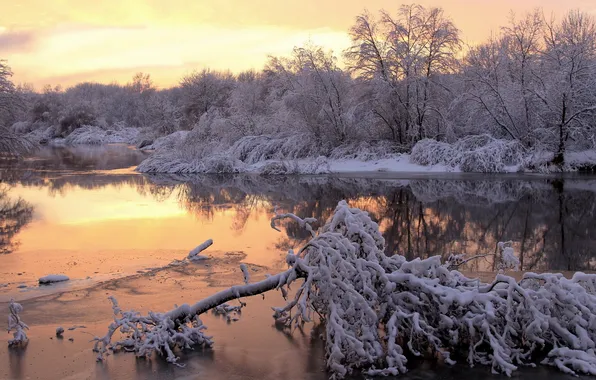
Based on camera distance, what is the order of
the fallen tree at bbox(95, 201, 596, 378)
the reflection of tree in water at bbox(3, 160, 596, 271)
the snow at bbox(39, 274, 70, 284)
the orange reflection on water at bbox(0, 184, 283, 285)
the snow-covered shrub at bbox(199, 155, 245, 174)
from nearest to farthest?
the fallen tree at bbox(95, 201, 596, 378) < the snow at bbox(39, 274, 70, 284) < the orange reflection on water at bbox(0, 184, 283, 285) < the reflection of tree in water at bbox(3, 160, 596, 271) < the snow-covered shrub at bbox(199, 155, 245, 174)

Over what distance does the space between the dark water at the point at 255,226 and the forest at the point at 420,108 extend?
386 centimetres

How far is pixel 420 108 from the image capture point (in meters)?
32.3

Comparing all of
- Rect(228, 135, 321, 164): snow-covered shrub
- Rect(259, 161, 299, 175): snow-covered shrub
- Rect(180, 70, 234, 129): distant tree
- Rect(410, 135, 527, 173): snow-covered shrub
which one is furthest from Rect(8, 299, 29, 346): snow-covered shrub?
Rect(180, 70, 234, 129): distant tree

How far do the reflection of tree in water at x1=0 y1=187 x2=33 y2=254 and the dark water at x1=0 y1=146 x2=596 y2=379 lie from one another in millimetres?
34

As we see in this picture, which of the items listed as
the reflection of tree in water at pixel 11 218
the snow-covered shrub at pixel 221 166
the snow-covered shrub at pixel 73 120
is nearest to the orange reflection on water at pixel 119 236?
the reflection of tree in water at pixel 11 218

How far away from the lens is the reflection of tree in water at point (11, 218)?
40.8 feet

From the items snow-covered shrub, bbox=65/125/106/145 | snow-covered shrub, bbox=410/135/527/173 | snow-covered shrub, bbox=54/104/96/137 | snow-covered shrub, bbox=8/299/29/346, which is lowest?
snow-covered shrub, bbox=8/299/29/346

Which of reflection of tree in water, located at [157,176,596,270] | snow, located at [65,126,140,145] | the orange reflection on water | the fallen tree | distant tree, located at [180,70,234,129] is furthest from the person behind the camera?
snow, located at [65,126,140,145]

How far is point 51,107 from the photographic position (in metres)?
84.7

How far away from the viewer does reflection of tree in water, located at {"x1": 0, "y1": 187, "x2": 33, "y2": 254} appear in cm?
1244

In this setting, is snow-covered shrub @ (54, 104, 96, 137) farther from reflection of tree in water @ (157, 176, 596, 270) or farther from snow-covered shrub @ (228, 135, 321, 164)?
reflection of tree in water @ (157, 176, 596, 270)

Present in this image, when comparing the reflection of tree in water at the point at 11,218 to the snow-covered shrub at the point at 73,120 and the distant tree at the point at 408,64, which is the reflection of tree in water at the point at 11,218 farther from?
the snow-covered shrub at the point at 73,120

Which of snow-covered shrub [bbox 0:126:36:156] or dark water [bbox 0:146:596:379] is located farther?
snow-covered shrub [bbox 0:126:36:156]

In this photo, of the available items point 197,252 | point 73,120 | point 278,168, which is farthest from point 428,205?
point 73,120
